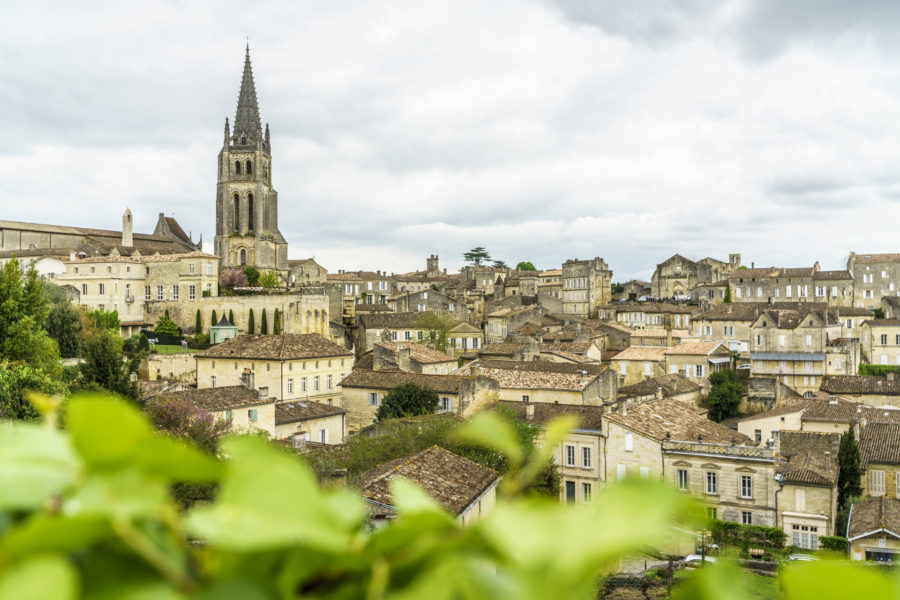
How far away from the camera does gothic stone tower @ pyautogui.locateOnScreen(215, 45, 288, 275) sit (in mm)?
71188

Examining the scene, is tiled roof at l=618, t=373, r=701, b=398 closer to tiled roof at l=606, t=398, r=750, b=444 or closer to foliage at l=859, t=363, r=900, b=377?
tiled roof at l=606, t=398, r=750, b=444

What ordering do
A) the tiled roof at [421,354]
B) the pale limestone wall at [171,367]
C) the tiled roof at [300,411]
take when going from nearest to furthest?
the tiled roof at [300,411], the pale limestone wall at [171,367], the tiled roof at [421,354]

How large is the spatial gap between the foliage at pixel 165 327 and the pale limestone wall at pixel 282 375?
54.2 feet

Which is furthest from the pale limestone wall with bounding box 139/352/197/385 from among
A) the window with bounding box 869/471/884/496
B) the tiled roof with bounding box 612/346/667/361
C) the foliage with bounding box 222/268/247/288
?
the window with bounding box 869/471/884/496

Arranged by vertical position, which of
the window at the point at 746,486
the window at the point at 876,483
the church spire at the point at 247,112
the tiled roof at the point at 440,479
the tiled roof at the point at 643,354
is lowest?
the window at the point at 876,483

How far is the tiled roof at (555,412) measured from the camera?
29906 millimetres

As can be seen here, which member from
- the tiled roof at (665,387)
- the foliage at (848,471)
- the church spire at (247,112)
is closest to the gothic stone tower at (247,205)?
the church spire at (247,112)

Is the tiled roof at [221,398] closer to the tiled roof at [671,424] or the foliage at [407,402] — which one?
the foliage at [407,402]

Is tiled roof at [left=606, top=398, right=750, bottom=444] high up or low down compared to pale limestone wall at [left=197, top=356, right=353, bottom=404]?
down

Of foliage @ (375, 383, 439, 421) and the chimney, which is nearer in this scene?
foliage @ (375, 383, 439, 421)

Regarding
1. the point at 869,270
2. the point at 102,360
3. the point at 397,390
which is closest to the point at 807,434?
the point at 397,390

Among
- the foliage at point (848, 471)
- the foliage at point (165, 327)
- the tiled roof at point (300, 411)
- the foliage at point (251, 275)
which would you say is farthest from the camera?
the foliage at point (251, 275)

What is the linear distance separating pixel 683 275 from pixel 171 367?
6304 centimetres

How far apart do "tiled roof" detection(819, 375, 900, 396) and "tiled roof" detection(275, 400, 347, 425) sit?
105ft
